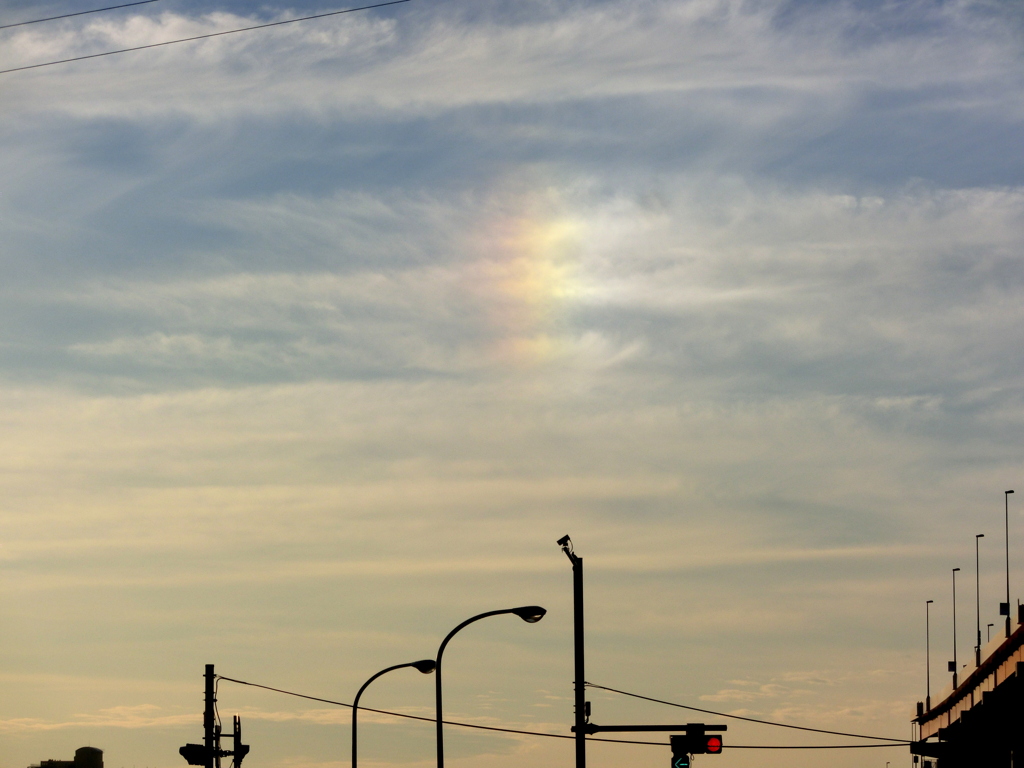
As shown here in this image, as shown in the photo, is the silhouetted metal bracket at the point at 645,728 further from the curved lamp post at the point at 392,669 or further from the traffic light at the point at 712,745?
the curved lamp post at the point at 392,669

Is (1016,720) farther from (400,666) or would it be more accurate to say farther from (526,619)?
(526,619)

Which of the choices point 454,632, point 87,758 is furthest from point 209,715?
point 87,758

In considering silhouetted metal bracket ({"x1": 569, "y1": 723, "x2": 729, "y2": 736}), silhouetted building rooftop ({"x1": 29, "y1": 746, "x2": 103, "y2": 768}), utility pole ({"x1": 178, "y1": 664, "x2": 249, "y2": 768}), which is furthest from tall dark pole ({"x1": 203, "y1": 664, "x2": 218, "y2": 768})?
silhouetted building rooftop ({"x1": 29, "y1": 746, "x2": 103, "y2": 768})

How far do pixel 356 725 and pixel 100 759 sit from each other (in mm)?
114878

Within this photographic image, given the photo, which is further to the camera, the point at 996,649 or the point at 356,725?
the point at 996,649

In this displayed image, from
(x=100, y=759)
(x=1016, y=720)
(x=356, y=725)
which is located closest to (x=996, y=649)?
(x=1016, y=720)

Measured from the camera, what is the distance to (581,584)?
3747cm

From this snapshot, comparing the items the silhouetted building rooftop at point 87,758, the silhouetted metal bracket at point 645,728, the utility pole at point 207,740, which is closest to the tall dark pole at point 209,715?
the utility pole at point 207,740

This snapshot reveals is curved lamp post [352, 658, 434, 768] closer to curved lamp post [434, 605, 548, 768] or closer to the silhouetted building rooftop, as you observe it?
curved lamp post [434, 605, 548, 768]

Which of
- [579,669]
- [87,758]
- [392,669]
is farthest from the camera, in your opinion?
[87,758]

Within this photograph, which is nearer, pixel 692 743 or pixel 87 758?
pixel 692 743

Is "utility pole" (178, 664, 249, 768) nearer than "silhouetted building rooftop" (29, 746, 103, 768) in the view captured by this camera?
Yes

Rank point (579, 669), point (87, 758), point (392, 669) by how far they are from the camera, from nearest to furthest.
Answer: point (579, 669), point (392, 669), point (87, 758)

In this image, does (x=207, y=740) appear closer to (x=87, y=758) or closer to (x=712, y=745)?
(x=712, y=745)
